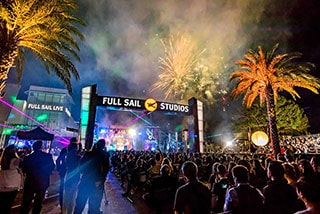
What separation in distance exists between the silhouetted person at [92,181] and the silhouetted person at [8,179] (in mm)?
1435

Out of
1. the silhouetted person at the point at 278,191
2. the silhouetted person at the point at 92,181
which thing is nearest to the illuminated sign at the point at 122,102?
the silhouetted person at the point at 92,181

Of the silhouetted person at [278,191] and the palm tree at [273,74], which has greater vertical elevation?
the palm tree at [273,74]

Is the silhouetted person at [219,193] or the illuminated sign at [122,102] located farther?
the illuminated sign at [122,102]

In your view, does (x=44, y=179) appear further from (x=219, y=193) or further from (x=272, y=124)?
(x=272, y=124)

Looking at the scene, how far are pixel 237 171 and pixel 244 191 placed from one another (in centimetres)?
30

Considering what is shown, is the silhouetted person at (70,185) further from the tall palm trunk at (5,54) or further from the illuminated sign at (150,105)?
the illuminated sign at (150,105)

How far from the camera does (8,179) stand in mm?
4223

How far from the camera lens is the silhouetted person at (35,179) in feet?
15.5

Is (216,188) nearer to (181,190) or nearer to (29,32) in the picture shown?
(181,190)

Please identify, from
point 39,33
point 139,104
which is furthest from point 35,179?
point 139,104

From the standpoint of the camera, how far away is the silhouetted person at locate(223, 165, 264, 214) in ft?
8.14

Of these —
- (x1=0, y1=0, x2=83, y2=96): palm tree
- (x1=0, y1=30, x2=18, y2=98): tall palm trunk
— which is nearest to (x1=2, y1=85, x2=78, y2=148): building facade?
(x1=0, y1=0, x2=83, y2=96): palm tree

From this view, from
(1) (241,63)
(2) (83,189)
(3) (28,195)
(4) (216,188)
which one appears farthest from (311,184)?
(1) (241,63)

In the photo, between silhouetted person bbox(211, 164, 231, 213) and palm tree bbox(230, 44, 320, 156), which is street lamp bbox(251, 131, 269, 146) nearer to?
palm tree bbox(230, 44, 320, 156)
